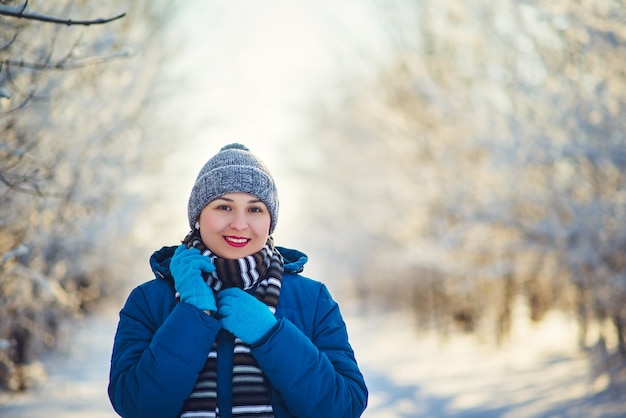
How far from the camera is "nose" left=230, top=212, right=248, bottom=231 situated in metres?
1.81

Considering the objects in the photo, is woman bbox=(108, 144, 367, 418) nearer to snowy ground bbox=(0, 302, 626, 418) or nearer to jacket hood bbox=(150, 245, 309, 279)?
jacket hood bbox=(150, 245, 309, 279)

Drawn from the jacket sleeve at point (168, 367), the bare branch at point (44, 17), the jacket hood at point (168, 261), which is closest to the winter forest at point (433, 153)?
the bare branch at point (44, 17)

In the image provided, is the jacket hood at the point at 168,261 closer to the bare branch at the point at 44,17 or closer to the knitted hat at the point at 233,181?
the knitted hat at the point at 233,181

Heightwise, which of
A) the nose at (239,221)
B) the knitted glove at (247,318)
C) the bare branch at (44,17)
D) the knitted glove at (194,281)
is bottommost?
the knitted glove at (247,318)

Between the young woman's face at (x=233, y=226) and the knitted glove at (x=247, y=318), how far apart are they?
200 millimetres

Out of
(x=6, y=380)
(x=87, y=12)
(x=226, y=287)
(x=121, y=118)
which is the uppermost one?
(x=121, y=118)

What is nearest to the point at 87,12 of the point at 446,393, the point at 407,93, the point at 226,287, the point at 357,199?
the point at 226,287

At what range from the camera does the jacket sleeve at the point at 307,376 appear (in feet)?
5.35

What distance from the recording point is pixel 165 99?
11.6 m

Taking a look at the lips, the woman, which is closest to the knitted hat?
the woman

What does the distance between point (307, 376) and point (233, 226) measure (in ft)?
1.55

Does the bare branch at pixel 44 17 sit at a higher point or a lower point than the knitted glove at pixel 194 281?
higher

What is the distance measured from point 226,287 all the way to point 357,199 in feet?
58.8

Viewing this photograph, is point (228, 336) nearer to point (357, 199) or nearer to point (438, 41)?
point (438, 41)
